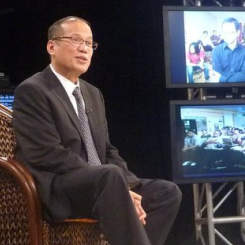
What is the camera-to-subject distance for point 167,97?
483 cm

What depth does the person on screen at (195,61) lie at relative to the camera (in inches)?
151

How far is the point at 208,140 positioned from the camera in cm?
380

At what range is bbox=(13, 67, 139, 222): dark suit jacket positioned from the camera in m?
2.22

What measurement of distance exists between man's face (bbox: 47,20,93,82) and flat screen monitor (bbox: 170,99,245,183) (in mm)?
1268

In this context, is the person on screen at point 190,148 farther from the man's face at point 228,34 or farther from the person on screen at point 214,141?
the man's face at point 228,34

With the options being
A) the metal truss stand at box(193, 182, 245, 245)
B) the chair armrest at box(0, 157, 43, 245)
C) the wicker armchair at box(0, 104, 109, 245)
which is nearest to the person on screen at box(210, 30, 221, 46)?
the metal truss stand at box(193, 182, 245, 245)

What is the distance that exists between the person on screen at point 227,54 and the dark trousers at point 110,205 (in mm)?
1673

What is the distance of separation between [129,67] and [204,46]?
122cm

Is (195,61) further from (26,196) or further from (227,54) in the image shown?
(26,196)

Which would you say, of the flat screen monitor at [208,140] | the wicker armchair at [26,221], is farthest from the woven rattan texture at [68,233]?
the flat screen monitor at [208,140]

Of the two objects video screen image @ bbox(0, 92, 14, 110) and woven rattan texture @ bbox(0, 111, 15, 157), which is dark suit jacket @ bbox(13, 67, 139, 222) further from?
video screen image @ bbox(0, 92, 14, 110)

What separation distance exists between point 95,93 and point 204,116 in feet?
4.21

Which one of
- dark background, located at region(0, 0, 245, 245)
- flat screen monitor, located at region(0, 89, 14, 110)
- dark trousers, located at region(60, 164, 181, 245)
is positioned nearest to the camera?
dark trousers, located at region(60, 164, 181, 245)

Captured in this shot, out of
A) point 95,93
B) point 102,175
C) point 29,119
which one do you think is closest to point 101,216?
point 102,175
